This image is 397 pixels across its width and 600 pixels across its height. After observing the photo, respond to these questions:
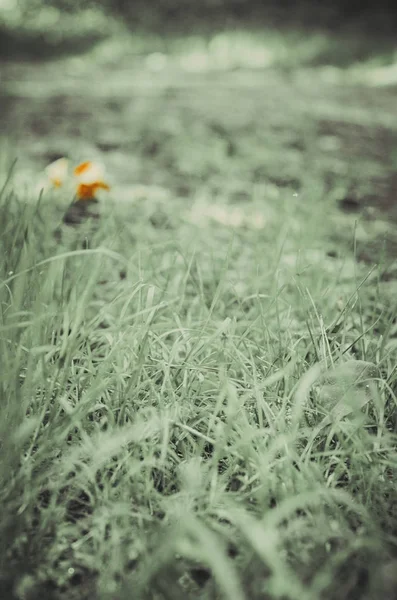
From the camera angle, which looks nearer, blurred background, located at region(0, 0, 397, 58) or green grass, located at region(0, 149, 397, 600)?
green grass, located at region(0, 149, 397, 600)

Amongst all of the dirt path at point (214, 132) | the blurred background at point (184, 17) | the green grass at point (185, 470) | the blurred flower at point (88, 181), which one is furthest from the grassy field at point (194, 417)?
the blurred background at point (184, 17)

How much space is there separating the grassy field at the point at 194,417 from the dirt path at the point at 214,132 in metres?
0.45

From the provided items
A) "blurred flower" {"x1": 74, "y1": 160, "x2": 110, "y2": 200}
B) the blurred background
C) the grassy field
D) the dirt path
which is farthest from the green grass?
the blurred background

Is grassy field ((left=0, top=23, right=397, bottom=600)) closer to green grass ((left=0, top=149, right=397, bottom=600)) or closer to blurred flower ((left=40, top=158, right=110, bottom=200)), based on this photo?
green grass ((left=0, top=149, right=397, bottom=600))

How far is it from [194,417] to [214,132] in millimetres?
2375

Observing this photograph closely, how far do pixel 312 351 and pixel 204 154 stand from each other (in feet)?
5.86

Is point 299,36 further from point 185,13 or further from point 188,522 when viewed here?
point 188,522

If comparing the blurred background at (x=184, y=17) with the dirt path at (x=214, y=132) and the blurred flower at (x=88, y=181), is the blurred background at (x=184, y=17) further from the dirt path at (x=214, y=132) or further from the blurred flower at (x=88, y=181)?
the blurred flower at (x=88, y=181)

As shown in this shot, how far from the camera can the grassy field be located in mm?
720

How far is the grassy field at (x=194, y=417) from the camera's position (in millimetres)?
720

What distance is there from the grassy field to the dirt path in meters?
0.45

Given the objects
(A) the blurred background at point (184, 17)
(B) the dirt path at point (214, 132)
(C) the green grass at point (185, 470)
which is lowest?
(C) the green grass at point (185, 470)

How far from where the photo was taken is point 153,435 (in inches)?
36.3

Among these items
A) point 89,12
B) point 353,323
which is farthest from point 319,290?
point 89,12
